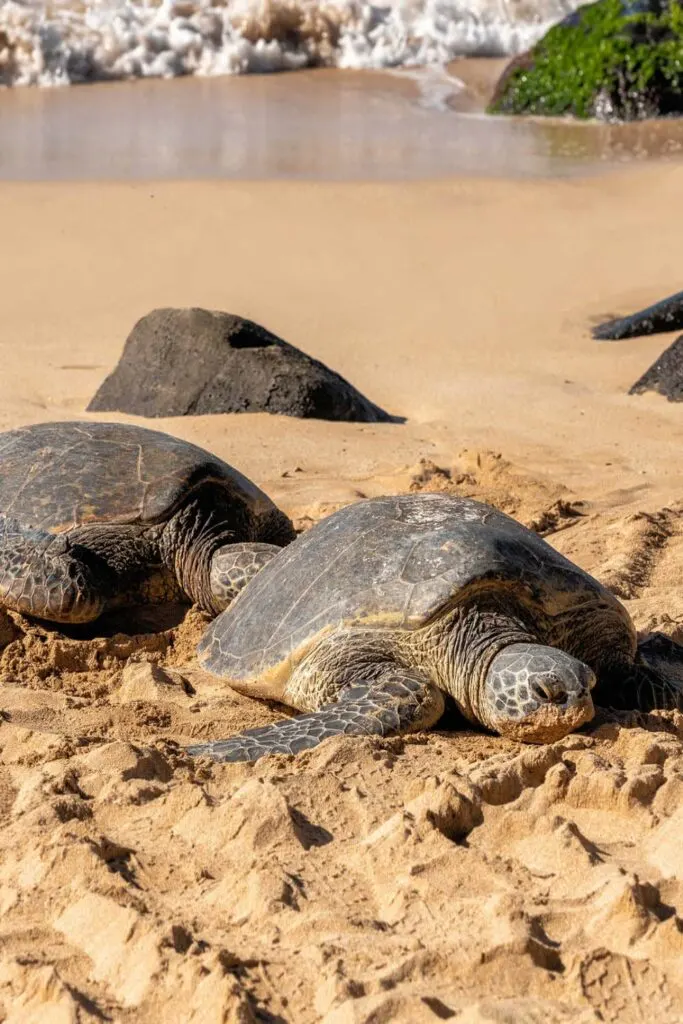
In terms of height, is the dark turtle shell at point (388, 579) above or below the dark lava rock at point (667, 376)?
above

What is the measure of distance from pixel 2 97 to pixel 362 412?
34.6 ft

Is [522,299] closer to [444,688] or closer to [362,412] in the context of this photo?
[362,412]

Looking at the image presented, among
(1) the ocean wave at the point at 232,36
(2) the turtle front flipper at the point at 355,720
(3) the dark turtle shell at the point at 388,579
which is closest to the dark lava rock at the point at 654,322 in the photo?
(3) the dark turtle shell at the point at 388,579

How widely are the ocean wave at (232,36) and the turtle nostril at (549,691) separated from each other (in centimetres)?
1479

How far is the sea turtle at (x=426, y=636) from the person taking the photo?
3.24 m

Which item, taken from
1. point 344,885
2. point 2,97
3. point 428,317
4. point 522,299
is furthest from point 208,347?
point 2,97

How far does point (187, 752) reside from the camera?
318 centimetres

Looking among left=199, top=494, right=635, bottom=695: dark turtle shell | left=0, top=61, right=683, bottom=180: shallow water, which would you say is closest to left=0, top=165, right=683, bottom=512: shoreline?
left=0, top=61, right=683, bottom=180: shallow water

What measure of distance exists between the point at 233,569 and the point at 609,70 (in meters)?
11.7

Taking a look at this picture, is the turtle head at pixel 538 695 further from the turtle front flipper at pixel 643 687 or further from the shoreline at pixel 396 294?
the shoreline at pixel 396 294

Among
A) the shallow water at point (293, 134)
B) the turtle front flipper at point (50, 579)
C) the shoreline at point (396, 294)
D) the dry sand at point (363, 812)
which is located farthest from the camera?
the shallow water at point (293, 134)

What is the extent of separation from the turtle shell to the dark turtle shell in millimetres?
747

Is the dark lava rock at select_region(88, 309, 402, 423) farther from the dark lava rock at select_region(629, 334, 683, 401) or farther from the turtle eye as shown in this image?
the turtle eye

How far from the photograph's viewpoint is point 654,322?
8.05 m
